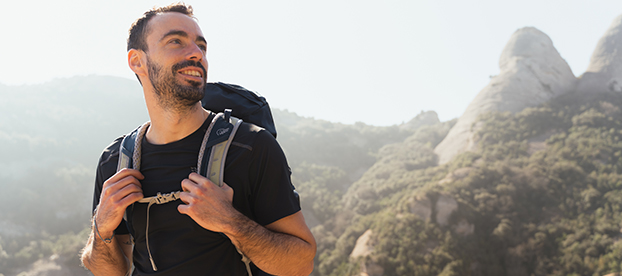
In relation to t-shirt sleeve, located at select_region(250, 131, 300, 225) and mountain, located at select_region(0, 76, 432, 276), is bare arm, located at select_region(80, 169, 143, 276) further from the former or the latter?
mountain, located at select_region(0, 76, 432, 276)

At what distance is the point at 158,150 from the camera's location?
61.9 inches

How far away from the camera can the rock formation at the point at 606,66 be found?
2955cm

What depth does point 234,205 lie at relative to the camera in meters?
1.37

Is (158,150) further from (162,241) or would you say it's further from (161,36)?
(161,36)

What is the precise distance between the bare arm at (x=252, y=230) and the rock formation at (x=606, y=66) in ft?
124

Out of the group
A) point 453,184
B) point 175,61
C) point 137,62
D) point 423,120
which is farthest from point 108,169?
point 423,120

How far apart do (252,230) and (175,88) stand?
74 cm

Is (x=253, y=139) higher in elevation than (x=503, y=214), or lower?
higher

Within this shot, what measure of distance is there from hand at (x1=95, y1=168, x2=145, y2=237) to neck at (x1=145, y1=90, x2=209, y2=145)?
242 millimetres

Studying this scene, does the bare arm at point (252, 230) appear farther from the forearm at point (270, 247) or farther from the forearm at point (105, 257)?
the forearm at point (105, 257)

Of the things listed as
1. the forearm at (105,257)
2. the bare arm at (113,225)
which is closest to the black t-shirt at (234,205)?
the bare arm at (113,225)

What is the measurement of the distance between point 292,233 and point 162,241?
22.7 inches

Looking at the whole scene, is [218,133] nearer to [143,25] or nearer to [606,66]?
[143,25]

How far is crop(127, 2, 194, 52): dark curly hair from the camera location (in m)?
1.62
